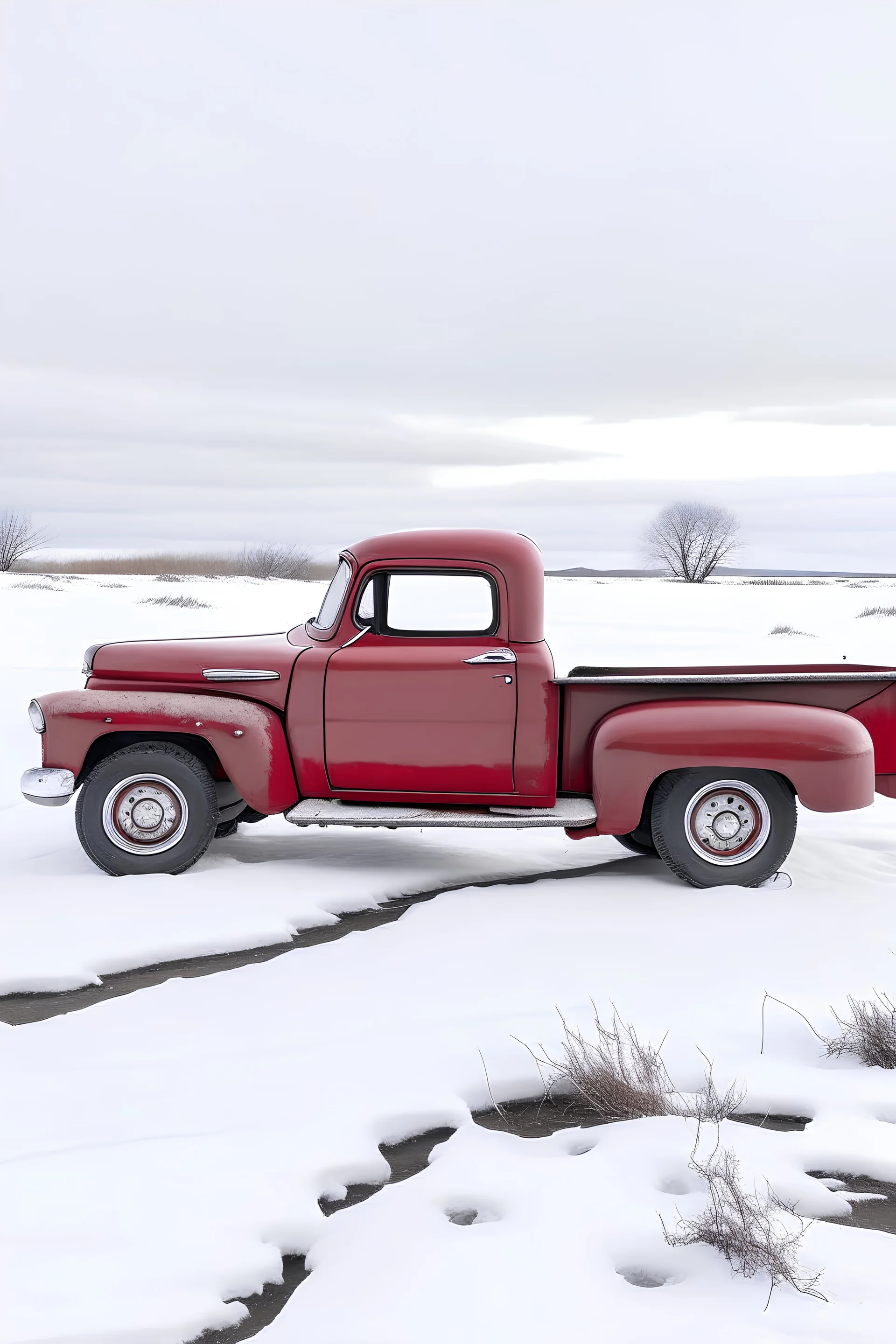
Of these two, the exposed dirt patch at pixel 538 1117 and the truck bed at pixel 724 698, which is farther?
the truck bed at pixel 724 698

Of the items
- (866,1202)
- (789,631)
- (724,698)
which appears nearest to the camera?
(866,1202)

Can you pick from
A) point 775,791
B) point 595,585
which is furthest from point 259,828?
point 595,585

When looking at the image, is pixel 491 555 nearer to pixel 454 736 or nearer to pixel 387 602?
pixel 387 602

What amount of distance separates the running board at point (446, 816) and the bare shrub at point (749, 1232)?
3133 mm

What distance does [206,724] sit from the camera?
6754 mm

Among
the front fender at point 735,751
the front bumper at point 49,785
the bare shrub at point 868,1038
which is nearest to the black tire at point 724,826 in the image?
the front fender at point 735,751

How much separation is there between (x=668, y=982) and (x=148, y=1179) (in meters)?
2.62

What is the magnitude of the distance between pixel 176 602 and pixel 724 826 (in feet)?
84.0

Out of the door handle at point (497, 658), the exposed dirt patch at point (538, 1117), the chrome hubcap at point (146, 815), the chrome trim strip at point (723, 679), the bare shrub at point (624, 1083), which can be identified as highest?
the door handle at point (497, 658)

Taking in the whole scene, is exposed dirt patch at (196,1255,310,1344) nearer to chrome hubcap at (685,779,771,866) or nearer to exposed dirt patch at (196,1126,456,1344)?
exposed dirt patch at (196,1126,456,1344)

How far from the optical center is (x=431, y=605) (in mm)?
6582

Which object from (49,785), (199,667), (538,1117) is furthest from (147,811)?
(538,1117)

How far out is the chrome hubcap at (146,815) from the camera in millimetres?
6859

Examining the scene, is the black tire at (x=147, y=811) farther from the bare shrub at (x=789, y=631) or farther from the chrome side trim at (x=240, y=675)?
the bare shrub at (x=789, y=631)
